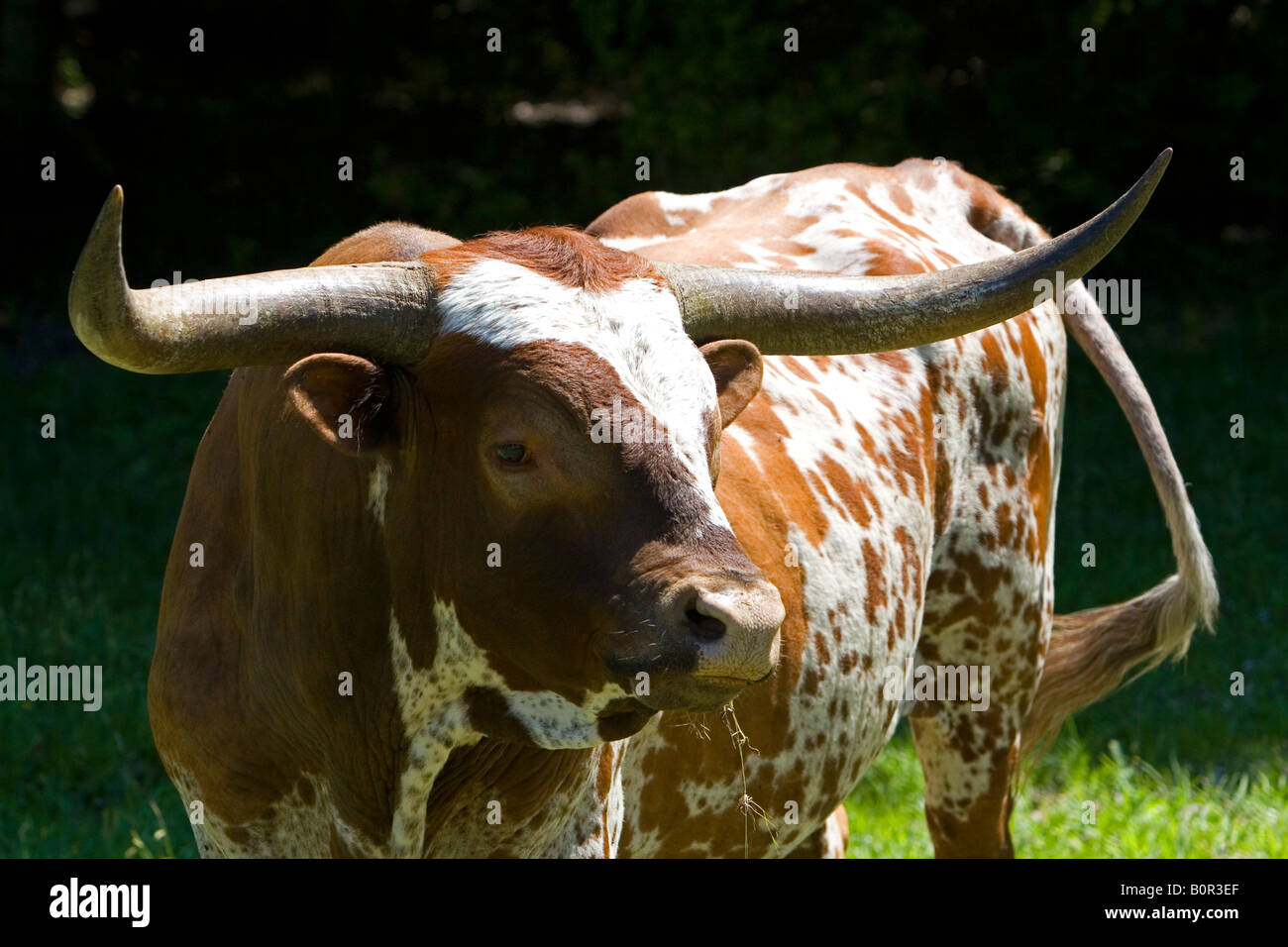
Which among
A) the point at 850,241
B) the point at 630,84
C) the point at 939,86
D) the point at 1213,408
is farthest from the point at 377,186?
the point at 850,241

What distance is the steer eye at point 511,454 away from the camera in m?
2.62

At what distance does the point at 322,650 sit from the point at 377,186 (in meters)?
7.99

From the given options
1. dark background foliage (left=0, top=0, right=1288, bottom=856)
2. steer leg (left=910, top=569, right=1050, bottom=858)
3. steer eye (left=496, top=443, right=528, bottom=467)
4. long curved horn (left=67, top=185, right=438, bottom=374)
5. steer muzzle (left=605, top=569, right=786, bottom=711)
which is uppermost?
dark background foliage (left=0, top=0, right=1288, bottom=856)

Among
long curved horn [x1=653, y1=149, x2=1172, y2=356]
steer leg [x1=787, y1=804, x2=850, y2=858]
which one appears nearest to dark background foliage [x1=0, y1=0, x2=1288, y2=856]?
steer leg [x1=787, y1=804, x2=850, y2=858]

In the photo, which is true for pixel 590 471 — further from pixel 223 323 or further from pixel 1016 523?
pixel 1016 523

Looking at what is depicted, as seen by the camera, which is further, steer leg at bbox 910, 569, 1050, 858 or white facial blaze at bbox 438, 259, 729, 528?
steer leg at bbox 910, 569, 1050, 858

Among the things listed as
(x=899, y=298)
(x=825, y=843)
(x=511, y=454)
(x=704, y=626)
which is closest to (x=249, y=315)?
(x=511, y=454)

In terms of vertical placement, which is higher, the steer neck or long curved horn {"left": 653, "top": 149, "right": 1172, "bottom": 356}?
long curved horn {"left": 653, "top": 149, "right": 1172, "bottom": 356}

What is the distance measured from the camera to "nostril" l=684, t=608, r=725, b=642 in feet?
7.89

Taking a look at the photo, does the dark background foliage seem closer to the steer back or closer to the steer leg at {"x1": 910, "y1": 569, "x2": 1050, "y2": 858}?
the steer back

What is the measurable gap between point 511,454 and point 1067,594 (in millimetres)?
4973

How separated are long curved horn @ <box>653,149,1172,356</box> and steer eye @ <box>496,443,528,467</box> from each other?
23.6 inches

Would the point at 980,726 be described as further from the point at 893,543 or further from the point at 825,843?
the point at 893,543

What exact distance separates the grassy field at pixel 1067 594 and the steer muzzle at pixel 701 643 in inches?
107
